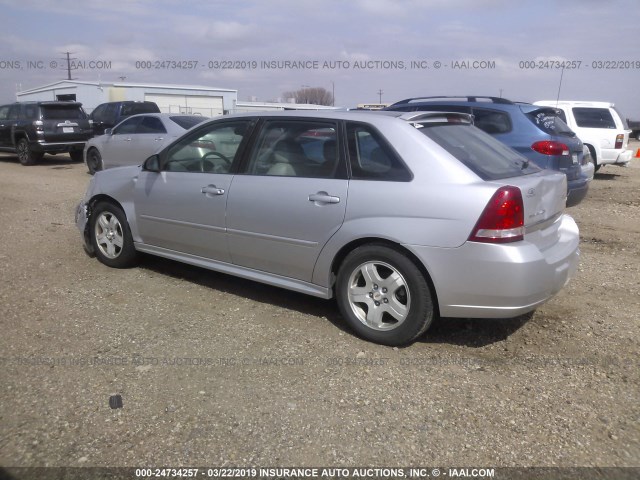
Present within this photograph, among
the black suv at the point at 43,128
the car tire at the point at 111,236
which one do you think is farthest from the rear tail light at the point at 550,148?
the black suv at the point at 43,128

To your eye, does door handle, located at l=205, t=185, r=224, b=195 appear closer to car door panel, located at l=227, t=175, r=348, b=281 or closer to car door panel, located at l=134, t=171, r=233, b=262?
car door panel, located at l=134, t=171, r=233, b=262

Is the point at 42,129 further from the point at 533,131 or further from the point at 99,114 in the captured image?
the point at 533,131

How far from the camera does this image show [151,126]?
11820mm

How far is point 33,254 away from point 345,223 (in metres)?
3.94

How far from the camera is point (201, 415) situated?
3.15 meters

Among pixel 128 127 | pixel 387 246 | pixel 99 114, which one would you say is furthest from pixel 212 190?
pixel 99 114

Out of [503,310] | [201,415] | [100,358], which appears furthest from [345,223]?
[100,358]

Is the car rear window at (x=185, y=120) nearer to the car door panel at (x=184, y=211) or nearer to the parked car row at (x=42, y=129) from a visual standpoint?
the parked car row at (x=42, y=129)

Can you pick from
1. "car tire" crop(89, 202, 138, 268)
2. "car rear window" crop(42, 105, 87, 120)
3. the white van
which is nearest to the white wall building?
"car rear window" crop(42, 105, 87, 120)

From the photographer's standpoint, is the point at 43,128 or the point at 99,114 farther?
the point at 99,114

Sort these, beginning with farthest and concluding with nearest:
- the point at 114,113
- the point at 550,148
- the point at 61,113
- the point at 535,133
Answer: the point at 114,113
the point at 61,113
the point at 535,133
the point at 550,148

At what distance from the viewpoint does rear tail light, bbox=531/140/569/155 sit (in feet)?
25.4

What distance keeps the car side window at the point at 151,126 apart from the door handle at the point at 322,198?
8196 mm

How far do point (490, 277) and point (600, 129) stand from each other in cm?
1182
